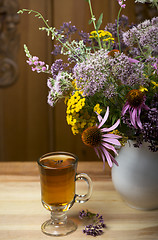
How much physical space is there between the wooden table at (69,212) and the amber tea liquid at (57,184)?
7cm

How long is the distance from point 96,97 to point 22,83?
1.37m

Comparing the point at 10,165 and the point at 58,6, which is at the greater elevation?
the point at 58,6

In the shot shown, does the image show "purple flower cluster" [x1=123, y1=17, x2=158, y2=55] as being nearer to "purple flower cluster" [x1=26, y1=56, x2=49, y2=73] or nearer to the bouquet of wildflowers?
the bouquet of wildflowers

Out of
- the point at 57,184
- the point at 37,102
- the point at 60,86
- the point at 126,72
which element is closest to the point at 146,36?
the point at 126,72

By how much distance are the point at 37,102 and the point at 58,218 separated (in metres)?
1.37

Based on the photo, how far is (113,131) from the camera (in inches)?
31.2

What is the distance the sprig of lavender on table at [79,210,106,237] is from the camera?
796 millimetres

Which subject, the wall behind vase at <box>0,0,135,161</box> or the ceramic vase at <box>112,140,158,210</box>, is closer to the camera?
the ceramic vase at <box>112,140,158,210</box>

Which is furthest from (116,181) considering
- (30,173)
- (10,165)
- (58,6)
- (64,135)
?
(58,6)

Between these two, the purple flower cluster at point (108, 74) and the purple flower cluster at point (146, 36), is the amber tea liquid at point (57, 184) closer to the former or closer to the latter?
the purple flower cluster at point (108, 74)

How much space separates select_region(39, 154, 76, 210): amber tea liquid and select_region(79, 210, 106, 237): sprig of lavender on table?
0.23 ft

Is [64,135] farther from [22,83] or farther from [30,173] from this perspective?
[30,173]

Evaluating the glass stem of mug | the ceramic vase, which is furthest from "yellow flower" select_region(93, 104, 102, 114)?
the glass stem of mug

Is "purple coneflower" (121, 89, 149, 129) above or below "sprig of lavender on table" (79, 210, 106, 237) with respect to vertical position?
above
